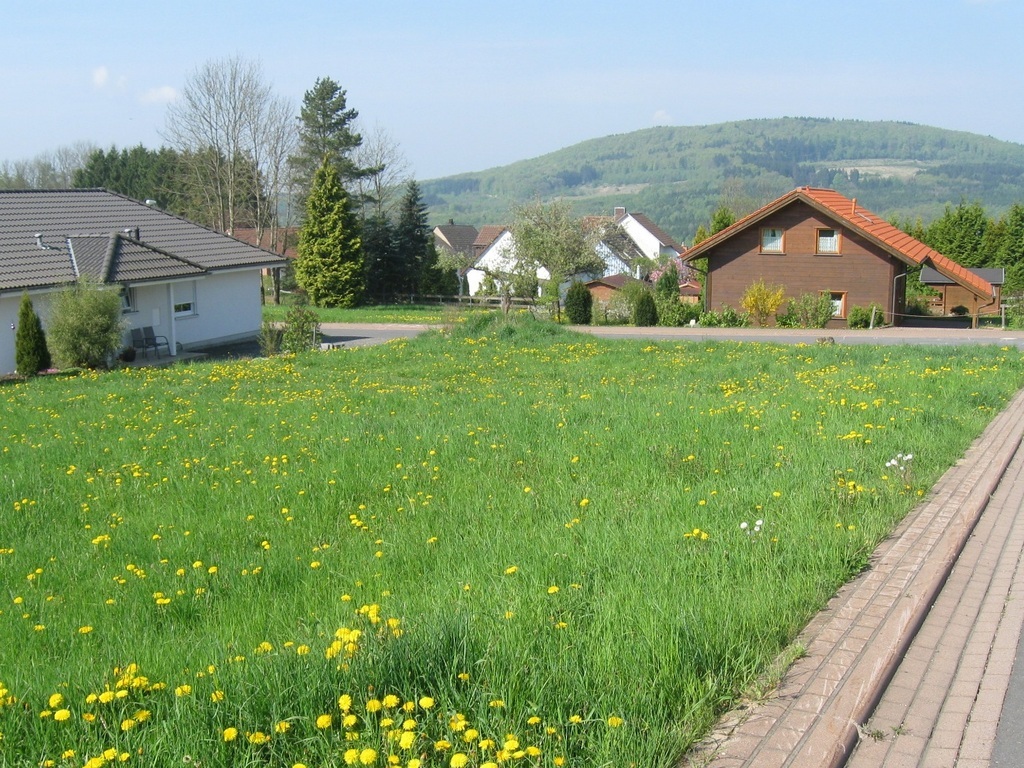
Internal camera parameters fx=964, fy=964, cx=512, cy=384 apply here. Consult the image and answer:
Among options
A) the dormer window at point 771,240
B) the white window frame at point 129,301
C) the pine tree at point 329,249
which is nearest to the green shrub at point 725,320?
the dormer window at point 771,240

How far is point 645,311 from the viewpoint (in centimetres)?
3769

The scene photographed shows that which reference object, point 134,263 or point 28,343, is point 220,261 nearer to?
point 134,263

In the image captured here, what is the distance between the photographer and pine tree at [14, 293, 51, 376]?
24.0 m

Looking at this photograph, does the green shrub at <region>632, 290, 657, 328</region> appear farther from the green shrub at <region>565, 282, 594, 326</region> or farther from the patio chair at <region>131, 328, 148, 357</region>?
the patio chair at <region>131, 328, 148, 357</region>

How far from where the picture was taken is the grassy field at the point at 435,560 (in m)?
4.05

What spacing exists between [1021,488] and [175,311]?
2717 centimetres

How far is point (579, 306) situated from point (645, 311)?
354 centimetres

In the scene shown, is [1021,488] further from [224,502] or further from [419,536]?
[224,502]

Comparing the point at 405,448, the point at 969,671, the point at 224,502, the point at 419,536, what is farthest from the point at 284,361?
the point at 969,671

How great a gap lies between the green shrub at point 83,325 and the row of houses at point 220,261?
201 cm

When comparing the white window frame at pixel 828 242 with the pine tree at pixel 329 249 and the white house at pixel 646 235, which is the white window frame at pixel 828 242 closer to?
the pine tree at pixel 329 249

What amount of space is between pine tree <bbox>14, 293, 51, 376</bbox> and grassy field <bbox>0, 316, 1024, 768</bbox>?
9732 millimetres

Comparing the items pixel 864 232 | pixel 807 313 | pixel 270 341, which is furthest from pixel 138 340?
pixel 864 232

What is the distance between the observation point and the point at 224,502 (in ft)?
28.9
